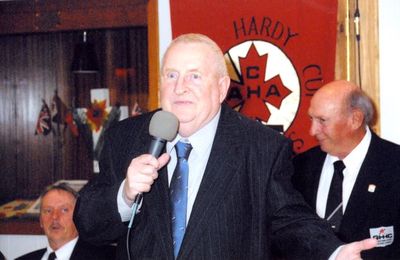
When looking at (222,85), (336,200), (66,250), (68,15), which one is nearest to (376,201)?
(336,200)

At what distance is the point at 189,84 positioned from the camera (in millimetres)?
1539

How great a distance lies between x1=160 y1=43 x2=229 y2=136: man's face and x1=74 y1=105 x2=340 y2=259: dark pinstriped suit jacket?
88mm

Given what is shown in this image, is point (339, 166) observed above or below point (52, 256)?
above

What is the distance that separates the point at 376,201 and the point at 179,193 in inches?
53.0

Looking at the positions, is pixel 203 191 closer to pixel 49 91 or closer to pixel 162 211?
pixel 162 211

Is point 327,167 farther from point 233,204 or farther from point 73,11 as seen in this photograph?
point 73,11

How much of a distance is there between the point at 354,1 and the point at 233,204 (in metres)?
2.04

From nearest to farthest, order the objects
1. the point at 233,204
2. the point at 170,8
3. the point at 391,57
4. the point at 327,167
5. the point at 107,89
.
→ the point at 233,204
the point at 327,167
the point at 391,57
the point at 170,8
the point at 107,89

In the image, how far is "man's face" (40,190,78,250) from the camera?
3188 mm

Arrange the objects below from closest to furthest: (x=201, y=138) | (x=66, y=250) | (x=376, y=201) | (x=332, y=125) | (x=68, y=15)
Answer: (x=201, y=138), (x=376, y=201), (x=332, y=125), (x=66, y=250), (x=68, y=15)

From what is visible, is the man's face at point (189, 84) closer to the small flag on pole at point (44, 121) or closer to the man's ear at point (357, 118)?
the man's ear at point (357, 118)

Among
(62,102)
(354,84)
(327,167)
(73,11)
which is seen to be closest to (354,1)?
(354,84)

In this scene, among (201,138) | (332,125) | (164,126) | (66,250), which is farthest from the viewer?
(66,250)

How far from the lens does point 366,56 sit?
3170 millimetres
